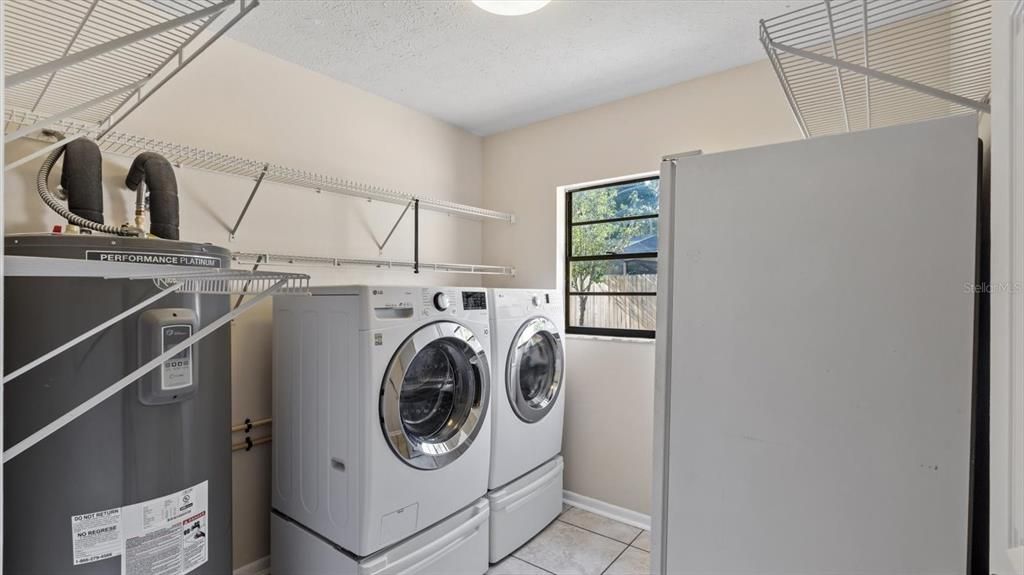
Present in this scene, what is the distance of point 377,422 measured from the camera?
165cm

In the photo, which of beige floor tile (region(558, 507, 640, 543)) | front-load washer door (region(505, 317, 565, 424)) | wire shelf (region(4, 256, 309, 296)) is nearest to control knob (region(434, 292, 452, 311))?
front-load washer door (region(505, 317, 565, 424))

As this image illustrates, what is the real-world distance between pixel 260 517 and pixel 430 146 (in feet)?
7.17

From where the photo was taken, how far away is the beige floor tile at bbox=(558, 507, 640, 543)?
2.48 meters

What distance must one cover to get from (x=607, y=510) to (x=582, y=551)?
15.5 inches

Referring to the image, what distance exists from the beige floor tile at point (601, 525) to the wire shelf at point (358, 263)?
1517mm

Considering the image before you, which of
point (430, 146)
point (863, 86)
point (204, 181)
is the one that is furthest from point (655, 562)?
point (430, 146)

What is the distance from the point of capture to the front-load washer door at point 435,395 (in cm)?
172

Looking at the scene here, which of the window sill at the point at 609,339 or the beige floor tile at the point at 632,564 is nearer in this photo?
the beige floor tile at the point at 632,564

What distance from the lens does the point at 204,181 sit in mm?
1938

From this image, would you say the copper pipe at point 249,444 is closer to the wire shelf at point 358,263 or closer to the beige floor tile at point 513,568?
the wire shelf at point 358,263

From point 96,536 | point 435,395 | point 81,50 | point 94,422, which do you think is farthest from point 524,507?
point 81,50

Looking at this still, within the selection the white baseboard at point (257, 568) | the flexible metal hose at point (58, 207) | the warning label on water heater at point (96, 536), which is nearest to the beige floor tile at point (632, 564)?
the white baseboard at point (257, 568)

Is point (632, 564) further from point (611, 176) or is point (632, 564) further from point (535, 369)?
point (611, 176)

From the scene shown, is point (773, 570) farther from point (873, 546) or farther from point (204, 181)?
point (204, 181)
